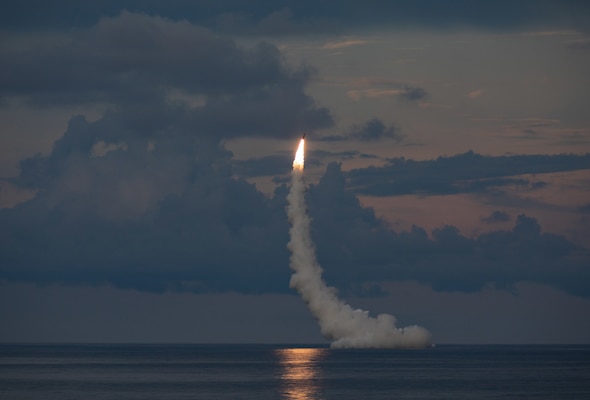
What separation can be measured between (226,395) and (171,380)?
37246mm

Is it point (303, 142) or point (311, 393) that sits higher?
point (303, 142)

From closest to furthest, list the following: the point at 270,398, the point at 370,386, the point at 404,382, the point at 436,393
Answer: the point at 270,398
the point at 436,393
the point at 370,386
the point at 404,382

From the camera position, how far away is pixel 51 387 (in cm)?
16875

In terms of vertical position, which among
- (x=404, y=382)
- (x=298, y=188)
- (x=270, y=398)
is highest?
(x=298, y=188)

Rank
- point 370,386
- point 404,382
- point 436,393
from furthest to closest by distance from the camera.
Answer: point 404,382, point 370,386, point 436,393

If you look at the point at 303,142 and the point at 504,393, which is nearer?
the point at 504,393

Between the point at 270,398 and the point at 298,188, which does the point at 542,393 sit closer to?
the point at 270,398

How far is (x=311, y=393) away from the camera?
506 ft

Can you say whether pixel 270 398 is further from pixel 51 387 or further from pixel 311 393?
pixel 51 387

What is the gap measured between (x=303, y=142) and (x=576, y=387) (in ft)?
200

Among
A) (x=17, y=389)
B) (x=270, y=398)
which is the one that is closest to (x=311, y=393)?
(x=270, y=398)

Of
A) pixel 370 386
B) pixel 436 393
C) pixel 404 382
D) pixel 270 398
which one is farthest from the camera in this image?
pixel 404 382

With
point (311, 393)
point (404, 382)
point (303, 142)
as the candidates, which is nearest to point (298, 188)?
point (303, 142)

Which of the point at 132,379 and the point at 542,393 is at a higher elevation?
the point at 132,379
